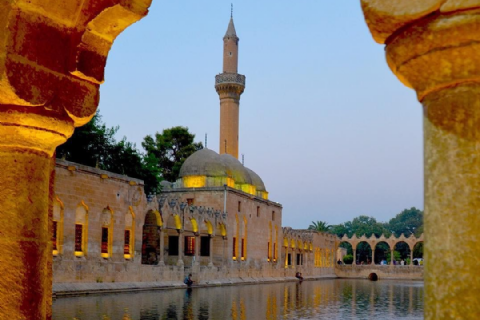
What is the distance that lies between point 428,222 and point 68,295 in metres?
18.5

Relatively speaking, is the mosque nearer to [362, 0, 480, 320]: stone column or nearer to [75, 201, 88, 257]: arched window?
[75, 201, 88, 257]: arched window

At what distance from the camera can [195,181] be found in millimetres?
38281

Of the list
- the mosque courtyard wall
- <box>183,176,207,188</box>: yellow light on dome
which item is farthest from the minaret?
<box>183,176,207,188</box>: yellow light on dome

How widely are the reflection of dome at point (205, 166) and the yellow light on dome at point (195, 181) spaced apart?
0.21 metres

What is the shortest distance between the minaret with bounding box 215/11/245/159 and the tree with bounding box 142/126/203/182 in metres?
6.85

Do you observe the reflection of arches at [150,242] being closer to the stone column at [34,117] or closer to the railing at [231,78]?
the railing at [231,78]

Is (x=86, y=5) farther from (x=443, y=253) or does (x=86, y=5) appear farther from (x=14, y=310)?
(x=443, y=253)

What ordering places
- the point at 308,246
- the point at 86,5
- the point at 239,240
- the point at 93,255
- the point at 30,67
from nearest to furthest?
1. the point at 30,67
2. the point at 86,5
3. the point at 93,255
4. the point at 239,240
5. the point at 308,246

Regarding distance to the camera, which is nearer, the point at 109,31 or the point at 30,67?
the point at 30,67

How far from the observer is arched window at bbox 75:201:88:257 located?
21.8 metres

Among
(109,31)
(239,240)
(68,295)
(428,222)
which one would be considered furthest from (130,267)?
(428,222)

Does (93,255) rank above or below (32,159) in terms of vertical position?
below

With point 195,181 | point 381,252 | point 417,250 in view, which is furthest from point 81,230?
point 381,252

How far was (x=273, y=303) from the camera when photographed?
63.2 ft
